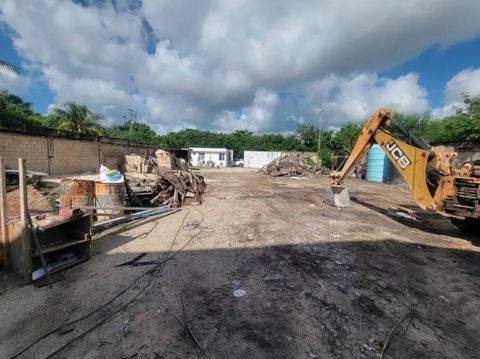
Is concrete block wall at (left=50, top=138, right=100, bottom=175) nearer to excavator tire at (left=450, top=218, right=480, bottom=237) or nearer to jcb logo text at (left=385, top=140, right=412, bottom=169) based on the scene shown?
jcb logo text at (left=385, top=140, right=412, bottom=169)

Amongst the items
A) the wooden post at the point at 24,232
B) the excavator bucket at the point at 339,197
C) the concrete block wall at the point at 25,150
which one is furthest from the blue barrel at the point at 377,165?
Result: the concrete block wall at the point at 25,150

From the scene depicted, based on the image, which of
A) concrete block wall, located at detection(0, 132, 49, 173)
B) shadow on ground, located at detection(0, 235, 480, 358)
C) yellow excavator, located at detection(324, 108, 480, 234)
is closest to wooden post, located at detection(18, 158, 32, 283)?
shadow on ground, located at detection(0, 235, 480, 358)

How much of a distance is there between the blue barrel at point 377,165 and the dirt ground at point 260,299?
1301cm

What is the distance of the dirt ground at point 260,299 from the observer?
2.20m

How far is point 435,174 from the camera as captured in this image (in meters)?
5.40

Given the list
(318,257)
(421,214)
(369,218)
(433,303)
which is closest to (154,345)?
(318,257)

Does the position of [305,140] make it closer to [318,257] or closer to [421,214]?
[421,214]

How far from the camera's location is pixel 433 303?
9.48 ft

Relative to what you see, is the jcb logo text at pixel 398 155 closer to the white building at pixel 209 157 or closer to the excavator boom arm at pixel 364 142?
the excavator boom arm at pixel 364 142

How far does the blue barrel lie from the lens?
16.8 meters

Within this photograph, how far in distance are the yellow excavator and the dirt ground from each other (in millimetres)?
722

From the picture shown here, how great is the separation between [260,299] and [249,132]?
6708cm

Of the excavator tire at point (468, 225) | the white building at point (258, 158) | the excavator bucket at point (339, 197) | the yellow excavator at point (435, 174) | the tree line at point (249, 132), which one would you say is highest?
the tree line at point (249, 132)

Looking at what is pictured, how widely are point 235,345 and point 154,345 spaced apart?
0.72m
